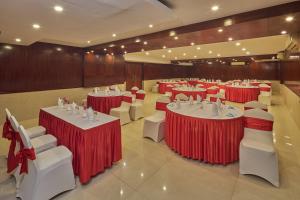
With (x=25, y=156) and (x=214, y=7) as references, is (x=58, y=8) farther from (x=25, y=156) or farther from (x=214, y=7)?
(x=214, y=7)

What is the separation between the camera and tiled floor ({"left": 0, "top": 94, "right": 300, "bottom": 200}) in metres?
2.34

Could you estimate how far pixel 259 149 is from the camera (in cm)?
257

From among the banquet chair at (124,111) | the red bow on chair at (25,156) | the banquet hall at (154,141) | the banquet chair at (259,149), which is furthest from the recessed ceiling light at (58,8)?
the banquet chair at (259,149)

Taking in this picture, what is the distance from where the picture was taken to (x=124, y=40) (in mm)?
6188

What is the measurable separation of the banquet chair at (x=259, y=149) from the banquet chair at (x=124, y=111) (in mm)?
3652

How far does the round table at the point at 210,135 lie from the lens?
2922mm

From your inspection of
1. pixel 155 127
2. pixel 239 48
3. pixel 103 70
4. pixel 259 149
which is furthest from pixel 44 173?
pixel 239 48

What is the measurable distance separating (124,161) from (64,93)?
582 centimetres

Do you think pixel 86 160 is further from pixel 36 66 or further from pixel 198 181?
pixel 36 66

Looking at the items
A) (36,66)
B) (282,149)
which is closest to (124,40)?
(36,66)

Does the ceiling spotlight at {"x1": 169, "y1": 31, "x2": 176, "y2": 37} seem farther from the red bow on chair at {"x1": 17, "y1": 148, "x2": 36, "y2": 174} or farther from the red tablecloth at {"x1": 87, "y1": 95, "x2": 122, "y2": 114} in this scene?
the red bow on chair at {"x1": 17, "y1": 148, "x2": 36, "y2": 174}

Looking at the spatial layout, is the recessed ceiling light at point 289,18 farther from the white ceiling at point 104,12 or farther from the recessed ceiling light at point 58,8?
the recessed ceiling light at point 58,8

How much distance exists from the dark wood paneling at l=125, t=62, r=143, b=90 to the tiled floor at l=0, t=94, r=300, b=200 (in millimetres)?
9664

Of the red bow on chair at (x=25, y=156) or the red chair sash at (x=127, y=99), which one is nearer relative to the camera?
the red bow on chair at (x=25, y=156)
